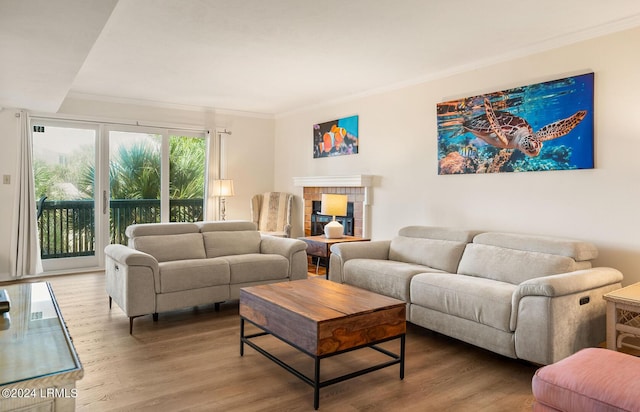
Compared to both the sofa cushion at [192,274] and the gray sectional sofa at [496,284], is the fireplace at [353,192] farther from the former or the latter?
the sofa cushion at [192,274]

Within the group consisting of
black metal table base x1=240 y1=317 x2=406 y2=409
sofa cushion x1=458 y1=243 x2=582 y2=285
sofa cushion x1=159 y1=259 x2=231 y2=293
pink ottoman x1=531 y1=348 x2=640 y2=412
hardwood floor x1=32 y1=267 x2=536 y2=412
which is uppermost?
sofa cushion x1=458 y1=243 x2=582 y2=285

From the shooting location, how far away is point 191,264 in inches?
154

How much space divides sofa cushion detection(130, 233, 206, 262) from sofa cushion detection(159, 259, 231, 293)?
0.17 meters

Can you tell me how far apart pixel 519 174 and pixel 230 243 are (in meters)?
2.90

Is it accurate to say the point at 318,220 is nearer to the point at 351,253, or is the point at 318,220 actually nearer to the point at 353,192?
the point at 353,192

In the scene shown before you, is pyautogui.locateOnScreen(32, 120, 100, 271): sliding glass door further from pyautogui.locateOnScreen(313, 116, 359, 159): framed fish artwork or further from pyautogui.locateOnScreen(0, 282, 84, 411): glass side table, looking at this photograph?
pyautogui.locateOnScreen(0, 282, 84, 411): glass side table

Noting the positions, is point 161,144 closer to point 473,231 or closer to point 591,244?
point 473,231

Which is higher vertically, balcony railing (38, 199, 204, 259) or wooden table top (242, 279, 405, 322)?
balcony railing (38, 199, 204, 259)

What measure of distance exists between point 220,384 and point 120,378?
2.05 ft

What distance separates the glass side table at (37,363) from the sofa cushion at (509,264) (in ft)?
9.65

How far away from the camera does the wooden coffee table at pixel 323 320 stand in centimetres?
242

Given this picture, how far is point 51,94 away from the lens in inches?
176

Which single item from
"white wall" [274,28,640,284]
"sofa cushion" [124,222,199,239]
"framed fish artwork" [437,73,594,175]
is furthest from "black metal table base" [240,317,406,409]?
"framed fish artwork" [437,73,594,175]

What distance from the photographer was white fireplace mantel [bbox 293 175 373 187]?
545 centimetres
